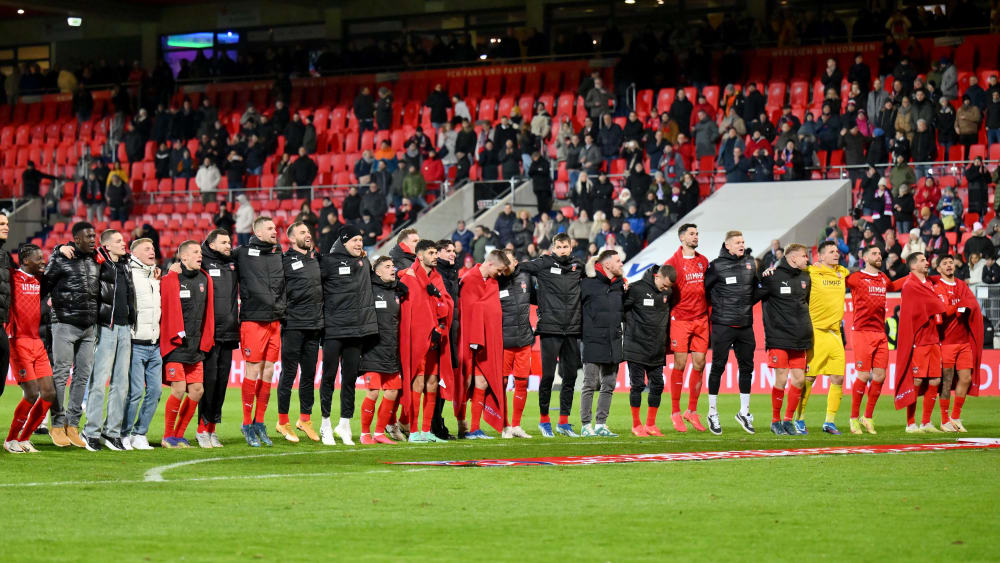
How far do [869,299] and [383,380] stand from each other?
5.47m

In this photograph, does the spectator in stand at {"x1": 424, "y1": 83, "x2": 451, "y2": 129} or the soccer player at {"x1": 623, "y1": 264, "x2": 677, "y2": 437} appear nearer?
the soccer player at {"x1": 623, "y1": 264, "x2": 677, "y2": 437}

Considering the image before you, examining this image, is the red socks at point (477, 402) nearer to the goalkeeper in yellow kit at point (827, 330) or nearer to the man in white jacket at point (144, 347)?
the man in white jacket at point (144, 347)

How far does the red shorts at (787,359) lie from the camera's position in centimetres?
1577

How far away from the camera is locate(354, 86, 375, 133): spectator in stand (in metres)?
36.7

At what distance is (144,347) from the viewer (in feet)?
45.7

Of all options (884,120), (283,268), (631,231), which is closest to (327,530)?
(283,268)

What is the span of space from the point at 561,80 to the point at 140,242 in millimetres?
23352

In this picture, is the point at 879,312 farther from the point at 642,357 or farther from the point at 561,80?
the point at 561,80

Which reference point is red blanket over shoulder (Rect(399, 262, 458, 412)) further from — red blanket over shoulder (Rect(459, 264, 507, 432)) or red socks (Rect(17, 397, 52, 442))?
red socks (Rect(17, 397, 52, 442))

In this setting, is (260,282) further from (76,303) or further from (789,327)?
(789,327)

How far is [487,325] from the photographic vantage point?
15.1 m

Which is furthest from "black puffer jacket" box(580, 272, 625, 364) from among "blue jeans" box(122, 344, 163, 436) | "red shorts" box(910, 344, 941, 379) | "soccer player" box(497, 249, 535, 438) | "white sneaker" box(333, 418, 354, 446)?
"blue jeans" box(122, 344, 163, 436)

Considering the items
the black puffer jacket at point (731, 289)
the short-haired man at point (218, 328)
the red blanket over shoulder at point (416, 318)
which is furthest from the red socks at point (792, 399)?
the short-haired man at point (218, 328)

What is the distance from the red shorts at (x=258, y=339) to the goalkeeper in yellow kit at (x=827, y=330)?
5820 mm
